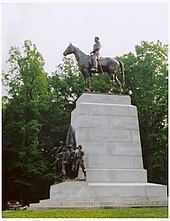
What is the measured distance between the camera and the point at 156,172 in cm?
3131

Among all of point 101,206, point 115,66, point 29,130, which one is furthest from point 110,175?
point 29,130

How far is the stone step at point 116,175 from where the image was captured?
18.2m

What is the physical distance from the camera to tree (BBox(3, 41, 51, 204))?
2988 centimetres

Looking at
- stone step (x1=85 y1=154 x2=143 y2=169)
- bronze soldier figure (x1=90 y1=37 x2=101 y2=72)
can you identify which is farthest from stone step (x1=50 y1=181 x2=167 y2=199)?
bronze soldier figure (x1=90 y1=37 x2=101 y2=72)

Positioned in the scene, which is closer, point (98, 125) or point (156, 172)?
point (98, 125)

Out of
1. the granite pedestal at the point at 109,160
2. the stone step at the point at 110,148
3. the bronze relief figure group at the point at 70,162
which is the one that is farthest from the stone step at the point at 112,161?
the bronze relief figure group at the point at 70,162

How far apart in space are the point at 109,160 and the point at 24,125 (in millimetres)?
12468

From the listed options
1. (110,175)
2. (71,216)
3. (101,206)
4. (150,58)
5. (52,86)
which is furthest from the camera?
(52,86)

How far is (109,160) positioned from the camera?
18.8m

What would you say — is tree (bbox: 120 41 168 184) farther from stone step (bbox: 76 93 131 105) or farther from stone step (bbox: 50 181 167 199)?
stone step (bbox: 50 181 167 199)

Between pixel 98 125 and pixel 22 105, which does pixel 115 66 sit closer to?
pixel 98 125

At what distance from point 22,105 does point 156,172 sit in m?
11.3

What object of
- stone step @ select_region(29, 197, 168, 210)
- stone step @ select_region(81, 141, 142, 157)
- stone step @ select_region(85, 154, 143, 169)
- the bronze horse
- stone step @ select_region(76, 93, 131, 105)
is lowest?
stone step @ select_region(29, 197, 168, 210)

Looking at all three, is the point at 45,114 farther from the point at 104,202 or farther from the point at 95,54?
the point at 104,202
